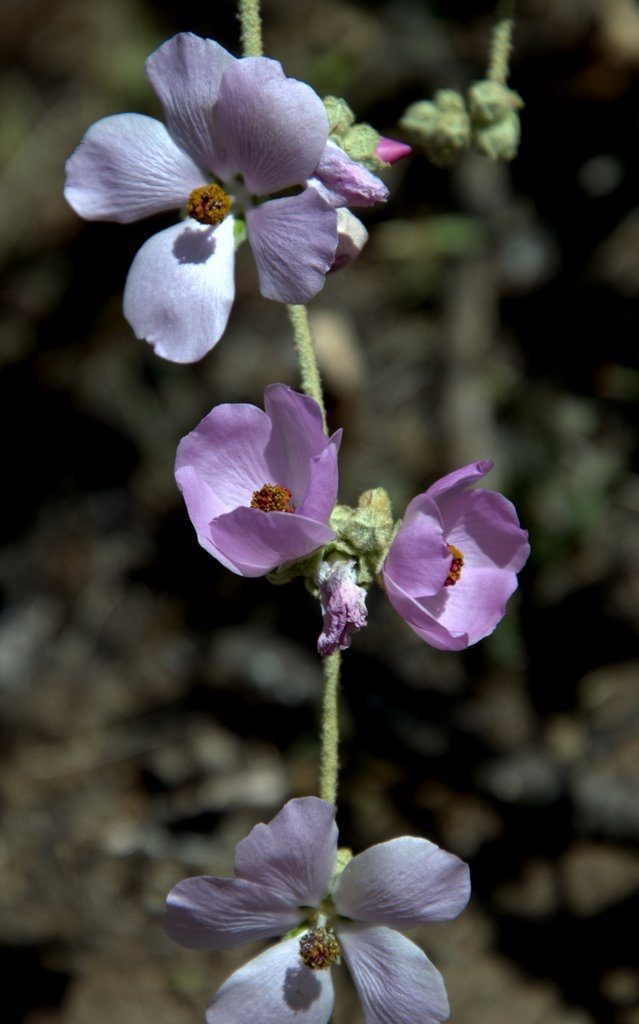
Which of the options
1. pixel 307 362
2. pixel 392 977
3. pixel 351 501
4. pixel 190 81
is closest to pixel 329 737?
pixel 392 977

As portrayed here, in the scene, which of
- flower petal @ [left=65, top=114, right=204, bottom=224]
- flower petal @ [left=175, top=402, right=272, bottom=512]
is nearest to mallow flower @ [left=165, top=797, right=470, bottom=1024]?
flower petal @ [left=175, top=402, right=272, bottom=512]

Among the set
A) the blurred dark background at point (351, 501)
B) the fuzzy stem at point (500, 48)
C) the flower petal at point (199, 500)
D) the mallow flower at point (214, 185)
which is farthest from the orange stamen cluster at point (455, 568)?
the blurred dark background at point (351, 501)

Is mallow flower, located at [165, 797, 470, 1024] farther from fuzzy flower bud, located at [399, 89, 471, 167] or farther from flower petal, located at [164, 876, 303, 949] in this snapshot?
fuzzy flower bud, located at [399, 89, 471, 167]

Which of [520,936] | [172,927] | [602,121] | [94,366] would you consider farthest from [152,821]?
[602,121]

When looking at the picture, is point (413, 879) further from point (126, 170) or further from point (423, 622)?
point (126, 170)

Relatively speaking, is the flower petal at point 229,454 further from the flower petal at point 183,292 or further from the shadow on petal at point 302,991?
the shadow on petal at point 302,991

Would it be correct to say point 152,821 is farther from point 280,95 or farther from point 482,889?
point 280,95
